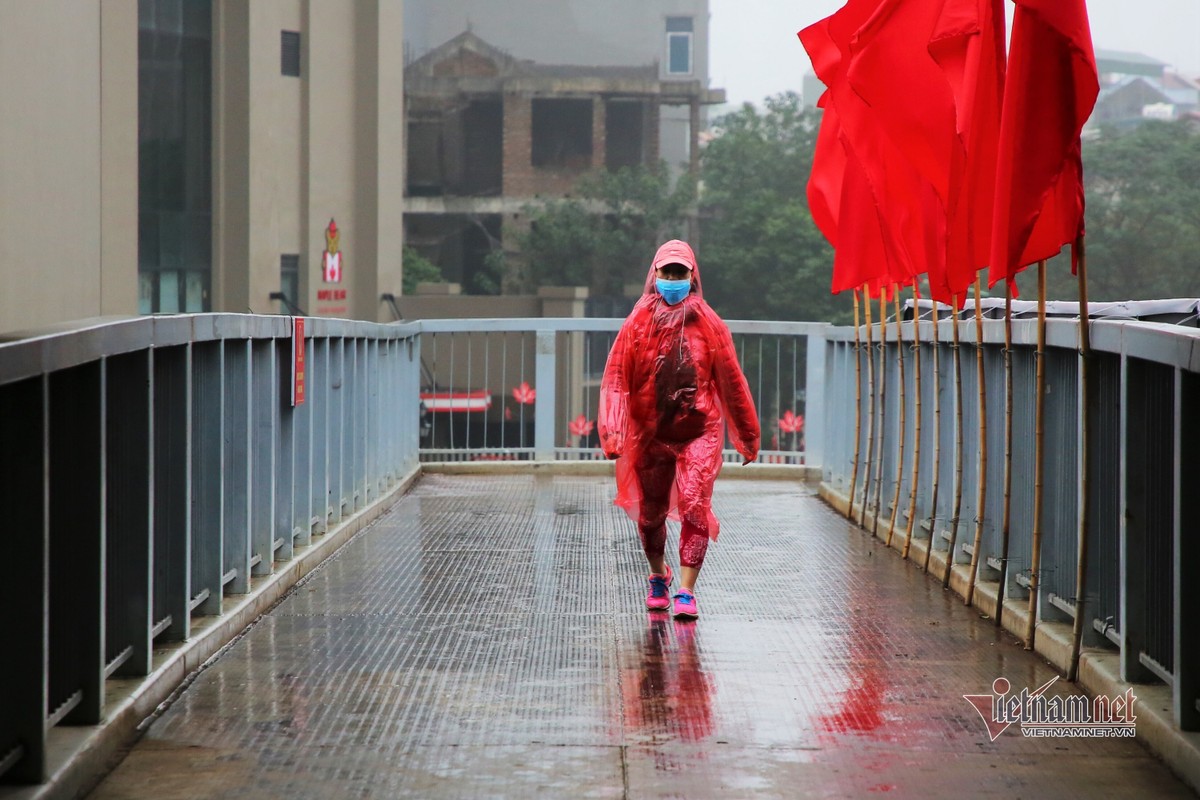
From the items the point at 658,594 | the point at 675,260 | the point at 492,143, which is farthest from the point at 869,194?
the point at 492,143

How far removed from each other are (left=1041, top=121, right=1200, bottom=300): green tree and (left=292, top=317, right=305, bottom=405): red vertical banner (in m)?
47.1

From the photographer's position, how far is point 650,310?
7.95 m

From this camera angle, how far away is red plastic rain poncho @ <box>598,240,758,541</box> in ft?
25.8

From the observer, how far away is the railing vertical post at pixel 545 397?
50.6 feet

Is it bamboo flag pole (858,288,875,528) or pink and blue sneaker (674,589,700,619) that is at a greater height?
bamboo flag pole (858,288,875,528)

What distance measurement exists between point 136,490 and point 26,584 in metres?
1.26

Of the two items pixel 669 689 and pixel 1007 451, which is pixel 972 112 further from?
pixel 669 689

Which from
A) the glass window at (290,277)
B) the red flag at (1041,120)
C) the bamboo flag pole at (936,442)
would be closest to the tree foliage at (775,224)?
the glass window at (290,277)

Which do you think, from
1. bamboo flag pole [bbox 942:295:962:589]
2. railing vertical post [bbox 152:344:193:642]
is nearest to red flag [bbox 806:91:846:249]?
bamboo flag pole [bbox 942:295:962:589]

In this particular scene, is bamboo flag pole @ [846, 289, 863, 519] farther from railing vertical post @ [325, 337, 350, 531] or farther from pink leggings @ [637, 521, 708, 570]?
pink leggings @ [637, 521, 708, 570]

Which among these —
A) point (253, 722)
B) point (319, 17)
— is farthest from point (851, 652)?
point (319, 17)

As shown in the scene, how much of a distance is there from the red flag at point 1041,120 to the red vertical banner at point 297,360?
387cm

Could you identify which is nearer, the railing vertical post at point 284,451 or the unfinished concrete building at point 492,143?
the railing vertical post at point 284,451

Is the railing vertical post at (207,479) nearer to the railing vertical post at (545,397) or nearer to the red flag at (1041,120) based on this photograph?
the red flag at (1041,120)
